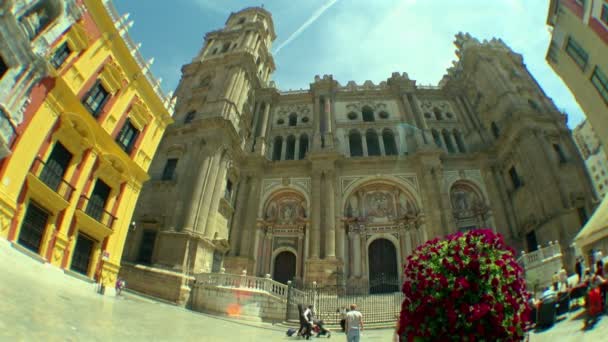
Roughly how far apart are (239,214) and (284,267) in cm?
534

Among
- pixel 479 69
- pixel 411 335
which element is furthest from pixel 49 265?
pixel 479 69

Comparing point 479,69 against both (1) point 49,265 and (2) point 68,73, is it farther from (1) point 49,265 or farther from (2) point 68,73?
(1) point 49,265

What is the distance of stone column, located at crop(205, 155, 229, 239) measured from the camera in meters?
21.0

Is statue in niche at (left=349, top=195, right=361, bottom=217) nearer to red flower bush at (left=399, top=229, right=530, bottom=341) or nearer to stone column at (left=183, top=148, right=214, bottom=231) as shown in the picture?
stone column at (left=183, top=148, right=214, bottom=231)

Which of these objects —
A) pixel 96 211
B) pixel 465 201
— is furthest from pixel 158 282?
pixel 465 201

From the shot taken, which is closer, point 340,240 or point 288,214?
point 340,240

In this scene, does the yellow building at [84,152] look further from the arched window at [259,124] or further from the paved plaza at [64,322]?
the arched window at [259,124]

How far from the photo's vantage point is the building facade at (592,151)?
131 feet

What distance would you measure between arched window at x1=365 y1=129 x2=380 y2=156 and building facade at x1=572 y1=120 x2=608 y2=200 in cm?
2484

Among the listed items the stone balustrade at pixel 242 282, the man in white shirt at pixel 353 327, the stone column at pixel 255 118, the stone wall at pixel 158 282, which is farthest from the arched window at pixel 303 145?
the man in white shirt at pixel 353 327

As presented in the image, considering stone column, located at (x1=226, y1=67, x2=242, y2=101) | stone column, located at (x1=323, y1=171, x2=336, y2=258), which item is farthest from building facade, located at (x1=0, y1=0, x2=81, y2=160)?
stone column, located at (x1=323, y1=171, x2=336, y2=258)

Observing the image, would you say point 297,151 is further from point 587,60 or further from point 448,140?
point 587,60

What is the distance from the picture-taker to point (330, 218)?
2464 cm

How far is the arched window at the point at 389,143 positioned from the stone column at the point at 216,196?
14806mm
